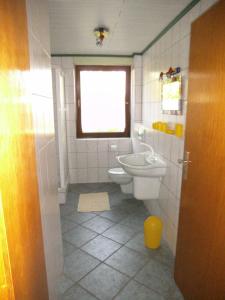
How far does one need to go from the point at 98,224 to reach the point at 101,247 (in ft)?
1.39

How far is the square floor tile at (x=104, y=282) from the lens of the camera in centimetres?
163

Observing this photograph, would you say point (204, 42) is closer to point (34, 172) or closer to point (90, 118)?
point (34, 172)

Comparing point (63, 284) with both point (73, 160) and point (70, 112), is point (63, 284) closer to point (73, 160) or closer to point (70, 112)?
point (73, 160)

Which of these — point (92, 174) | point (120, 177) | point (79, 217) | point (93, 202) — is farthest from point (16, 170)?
point (92, 174)

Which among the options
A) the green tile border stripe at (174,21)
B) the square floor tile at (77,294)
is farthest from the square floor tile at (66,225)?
the green tile border stripe at (174,21)

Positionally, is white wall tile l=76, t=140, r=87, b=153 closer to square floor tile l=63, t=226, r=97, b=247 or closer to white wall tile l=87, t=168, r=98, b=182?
white wall tile l=87, t=168, r=98, b=182

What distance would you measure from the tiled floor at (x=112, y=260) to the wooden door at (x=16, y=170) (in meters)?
0.83

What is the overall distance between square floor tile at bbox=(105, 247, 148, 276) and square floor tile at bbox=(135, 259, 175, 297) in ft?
0.19

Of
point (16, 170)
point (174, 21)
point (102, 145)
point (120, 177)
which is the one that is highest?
point (174, 21)

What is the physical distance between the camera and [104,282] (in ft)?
5.67

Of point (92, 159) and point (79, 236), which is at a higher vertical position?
point (92, 159)

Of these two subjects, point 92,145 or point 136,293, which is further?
point 92,145

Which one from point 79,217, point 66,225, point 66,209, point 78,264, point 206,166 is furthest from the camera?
point 66,209

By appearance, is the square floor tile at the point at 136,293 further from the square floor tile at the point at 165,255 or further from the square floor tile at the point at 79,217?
the square floor tile at the point at 79,217
